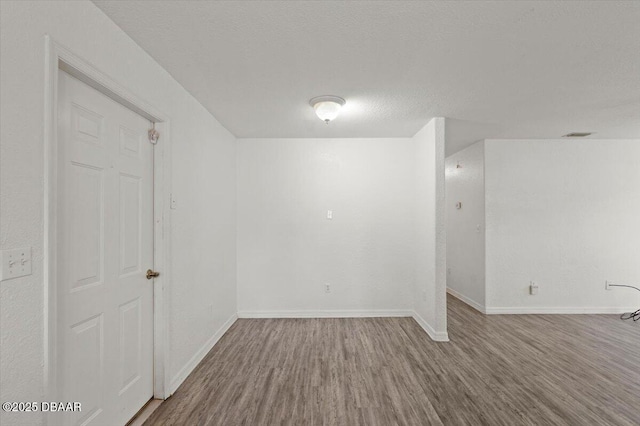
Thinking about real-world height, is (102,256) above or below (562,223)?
below

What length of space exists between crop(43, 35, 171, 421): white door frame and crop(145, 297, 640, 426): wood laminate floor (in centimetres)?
60

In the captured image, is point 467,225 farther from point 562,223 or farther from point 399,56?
point 399,56

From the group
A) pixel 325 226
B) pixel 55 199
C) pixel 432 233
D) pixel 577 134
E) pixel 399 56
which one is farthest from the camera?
pixel 325 226

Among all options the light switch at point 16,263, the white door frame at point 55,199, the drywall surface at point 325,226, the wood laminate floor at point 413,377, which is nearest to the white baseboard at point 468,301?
the wood laminate floor at point 413,377

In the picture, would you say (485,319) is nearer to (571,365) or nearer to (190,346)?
(571,365)

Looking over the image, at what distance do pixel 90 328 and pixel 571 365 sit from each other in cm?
397

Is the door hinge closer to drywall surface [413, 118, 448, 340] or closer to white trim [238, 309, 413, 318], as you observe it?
white trim [238, 309, 413, 318]

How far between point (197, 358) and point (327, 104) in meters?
2.76

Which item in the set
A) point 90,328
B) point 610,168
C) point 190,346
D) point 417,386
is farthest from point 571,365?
point 90,328

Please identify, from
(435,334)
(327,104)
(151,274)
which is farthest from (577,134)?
(151,274)

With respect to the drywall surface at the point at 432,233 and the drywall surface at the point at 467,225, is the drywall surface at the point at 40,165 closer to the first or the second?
the drywall surface at the point at 432,233

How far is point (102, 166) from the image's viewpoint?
165 cm

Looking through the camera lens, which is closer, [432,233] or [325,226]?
[432,233]

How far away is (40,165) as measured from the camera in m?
1.19
